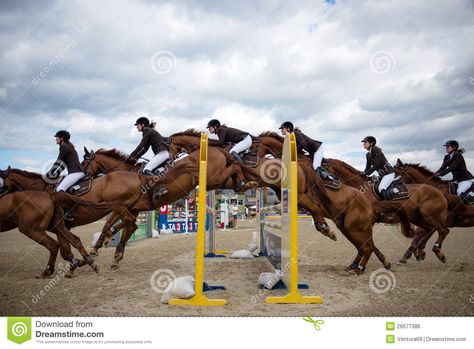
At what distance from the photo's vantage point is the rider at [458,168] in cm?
650

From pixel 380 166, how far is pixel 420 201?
1084 mm

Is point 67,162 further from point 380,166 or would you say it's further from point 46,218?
point 380,166

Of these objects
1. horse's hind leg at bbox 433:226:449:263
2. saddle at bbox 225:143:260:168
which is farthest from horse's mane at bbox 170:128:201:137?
horse's hind leg at bbox 433:226:449:263

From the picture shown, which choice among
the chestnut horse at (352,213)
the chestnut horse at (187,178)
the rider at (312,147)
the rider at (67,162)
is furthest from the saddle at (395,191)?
the rider at (67,162)

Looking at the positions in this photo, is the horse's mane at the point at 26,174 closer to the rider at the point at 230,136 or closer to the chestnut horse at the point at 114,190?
the chestnut horse at the point at 114,190

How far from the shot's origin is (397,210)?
5.86 m

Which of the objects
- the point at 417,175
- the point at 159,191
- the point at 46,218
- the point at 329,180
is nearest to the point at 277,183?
the point at 329,180

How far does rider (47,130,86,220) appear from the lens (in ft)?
17.4

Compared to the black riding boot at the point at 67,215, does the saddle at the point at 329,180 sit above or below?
above

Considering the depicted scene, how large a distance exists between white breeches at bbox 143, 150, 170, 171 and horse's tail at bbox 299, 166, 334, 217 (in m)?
2.32

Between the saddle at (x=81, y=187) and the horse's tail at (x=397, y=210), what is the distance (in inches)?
186
